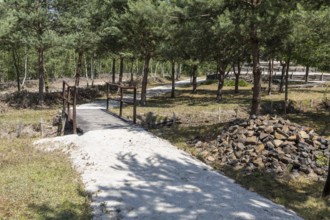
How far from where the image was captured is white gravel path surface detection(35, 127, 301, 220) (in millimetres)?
8906

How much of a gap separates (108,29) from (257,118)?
1696 centimetres

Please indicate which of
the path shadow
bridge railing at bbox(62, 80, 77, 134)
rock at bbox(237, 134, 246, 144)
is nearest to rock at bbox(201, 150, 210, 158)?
rock at bbox(237, 134, 246, 144)

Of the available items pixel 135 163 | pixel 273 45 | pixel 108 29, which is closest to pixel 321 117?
pixel 273 45

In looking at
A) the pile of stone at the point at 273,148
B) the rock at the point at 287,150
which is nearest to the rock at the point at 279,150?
the pile of stone at the point at 273,148

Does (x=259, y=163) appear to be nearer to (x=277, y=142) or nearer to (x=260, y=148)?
(x=260, y=148)

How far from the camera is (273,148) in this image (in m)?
13.8

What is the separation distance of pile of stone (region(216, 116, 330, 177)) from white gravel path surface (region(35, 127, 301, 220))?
1.64 m

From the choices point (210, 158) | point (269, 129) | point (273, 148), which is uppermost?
point (269, 129)

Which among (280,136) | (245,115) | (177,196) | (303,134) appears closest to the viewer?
(177,196)

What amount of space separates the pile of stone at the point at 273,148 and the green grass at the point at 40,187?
241 inches

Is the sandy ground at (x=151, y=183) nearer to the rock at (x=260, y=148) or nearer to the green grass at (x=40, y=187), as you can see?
the green grass at (x=40, y=187)

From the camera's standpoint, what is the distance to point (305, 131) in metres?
15.0

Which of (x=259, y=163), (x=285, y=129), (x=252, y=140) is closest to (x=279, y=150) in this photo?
(x=259, y=163)

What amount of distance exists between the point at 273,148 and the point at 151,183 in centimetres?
542
